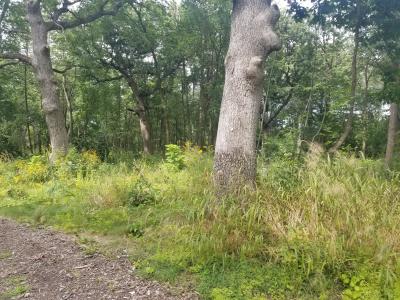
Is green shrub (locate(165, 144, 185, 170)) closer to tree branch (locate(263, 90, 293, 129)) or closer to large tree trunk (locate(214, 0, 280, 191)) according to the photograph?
large tree trunk (locate(214, 0, 280, 191))

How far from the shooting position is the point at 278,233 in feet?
10.7

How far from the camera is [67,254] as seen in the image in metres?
3.75

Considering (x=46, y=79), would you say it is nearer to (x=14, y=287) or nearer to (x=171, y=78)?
(x=14, y=287)

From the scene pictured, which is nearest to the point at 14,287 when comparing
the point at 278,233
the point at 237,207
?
the point at 237,207

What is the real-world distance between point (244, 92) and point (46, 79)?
7.79 metres

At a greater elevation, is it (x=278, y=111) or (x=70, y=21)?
(x=70, y=21)

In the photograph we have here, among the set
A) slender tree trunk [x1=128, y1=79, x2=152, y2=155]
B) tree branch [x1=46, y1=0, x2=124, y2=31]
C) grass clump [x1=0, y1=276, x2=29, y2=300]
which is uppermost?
tree branch [x1=46, y1=0, x2=124, y2=31]

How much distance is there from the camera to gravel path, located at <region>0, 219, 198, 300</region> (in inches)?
116

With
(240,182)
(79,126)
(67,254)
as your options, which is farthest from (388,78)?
(79,126)

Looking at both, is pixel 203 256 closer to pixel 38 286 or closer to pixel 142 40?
pixel 38 286

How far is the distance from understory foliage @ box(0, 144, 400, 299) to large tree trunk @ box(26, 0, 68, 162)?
5.46 metres

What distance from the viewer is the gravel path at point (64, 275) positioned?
2.94m

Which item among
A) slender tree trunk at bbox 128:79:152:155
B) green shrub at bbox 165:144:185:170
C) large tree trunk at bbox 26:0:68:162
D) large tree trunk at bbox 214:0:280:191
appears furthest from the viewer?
slender tree trunk at bbox 128:79:152:155

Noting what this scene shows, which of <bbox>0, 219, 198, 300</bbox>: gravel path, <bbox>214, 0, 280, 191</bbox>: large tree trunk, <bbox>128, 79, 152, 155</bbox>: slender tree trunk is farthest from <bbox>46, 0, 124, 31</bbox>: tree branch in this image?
<bbox>0, 219, 198, 300</bbox>: gravel path
